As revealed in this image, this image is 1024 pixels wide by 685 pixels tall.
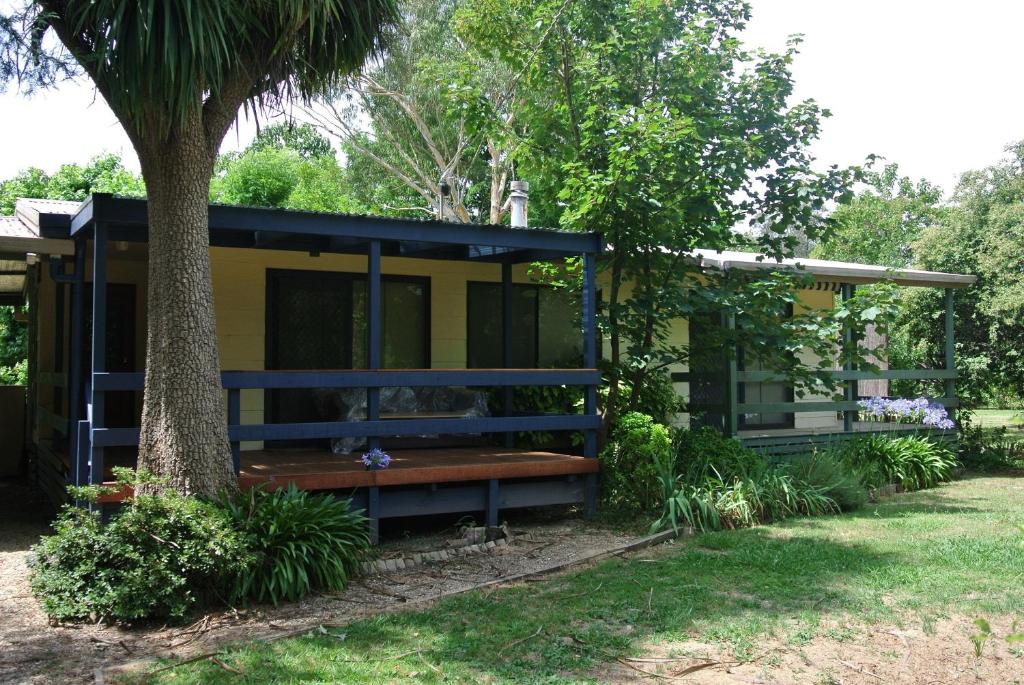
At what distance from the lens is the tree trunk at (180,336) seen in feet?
21.9

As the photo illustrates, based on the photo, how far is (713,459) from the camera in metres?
9.96

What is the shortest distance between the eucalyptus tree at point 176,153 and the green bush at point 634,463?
4.13 metres

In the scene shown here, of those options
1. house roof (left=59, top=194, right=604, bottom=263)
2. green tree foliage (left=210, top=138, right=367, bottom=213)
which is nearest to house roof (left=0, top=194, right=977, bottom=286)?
house roof (left=59, top=194, right=604, bottom=263)

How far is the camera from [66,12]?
6.63m

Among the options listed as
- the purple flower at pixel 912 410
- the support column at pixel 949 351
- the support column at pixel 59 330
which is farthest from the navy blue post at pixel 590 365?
the support column at pixel 949 351

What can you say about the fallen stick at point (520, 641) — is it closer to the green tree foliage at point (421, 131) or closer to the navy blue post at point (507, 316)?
the navy blue post at point (507, 316)

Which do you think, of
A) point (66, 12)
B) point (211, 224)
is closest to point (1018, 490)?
point (211, 224)

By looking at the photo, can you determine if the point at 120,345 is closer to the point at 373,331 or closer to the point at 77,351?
the point at 77,351

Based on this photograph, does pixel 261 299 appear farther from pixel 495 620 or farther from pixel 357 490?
pixel 495 620

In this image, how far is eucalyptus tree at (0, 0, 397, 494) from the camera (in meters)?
6.30

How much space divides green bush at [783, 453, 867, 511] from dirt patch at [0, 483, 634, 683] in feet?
9.33

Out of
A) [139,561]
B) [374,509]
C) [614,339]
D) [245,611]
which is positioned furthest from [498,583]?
[614,339]

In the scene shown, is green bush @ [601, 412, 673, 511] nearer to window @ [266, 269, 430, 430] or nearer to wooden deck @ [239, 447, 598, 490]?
wooden deck @ [239, 447, 598, 490]

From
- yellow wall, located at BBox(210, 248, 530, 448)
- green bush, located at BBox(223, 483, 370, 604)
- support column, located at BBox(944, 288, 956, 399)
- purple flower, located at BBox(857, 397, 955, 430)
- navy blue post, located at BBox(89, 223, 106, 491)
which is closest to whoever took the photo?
green bush, located at BBox(223, 483, 370, 604)
